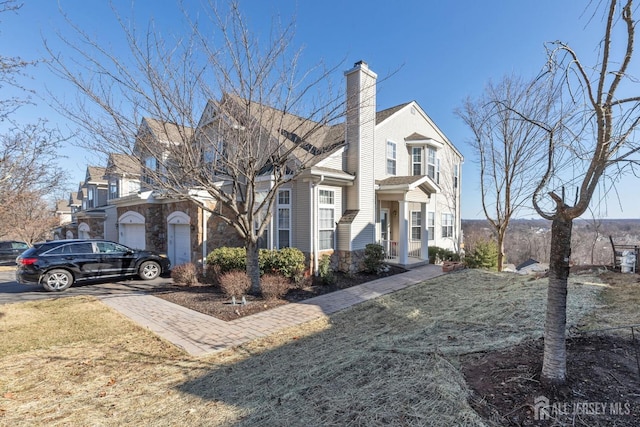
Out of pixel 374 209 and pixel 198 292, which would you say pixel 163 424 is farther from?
pixel 374 209

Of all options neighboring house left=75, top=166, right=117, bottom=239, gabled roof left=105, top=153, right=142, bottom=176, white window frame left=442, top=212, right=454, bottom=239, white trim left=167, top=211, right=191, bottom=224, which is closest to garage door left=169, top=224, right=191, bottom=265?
white trim left=167, top=211, right=191, bottom=224

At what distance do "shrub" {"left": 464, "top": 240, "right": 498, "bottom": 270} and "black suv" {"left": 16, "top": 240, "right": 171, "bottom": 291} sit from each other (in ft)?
43.8

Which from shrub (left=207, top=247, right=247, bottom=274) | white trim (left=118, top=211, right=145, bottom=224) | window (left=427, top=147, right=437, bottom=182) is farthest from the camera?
window (left=427, top=147, right=437, bottom=182)

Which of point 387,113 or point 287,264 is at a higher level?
point 387,113

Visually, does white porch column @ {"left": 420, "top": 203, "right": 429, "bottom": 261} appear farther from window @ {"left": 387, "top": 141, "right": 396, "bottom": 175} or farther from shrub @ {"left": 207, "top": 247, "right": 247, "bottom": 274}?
shrub @ {"left": 207, "top": 247, "right": 247, "bottom": 274}

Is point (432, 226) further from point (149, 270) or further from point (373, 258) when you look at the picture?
point (149, 270)

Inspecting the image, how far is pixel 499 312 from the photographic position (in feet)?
18.9

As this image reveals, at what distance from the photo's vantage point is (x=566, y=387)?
8.70 ft

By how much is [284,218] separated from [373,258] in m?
3.71

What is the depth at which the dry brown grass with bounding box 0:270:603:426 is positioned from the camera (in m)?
2.88

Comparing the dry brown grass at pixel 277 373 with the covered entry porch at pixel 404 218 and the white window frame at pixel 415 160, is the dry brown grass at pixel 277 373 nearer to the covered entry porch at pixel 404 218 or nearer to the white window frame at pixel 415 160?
the covered entry porch at pixel 404 218

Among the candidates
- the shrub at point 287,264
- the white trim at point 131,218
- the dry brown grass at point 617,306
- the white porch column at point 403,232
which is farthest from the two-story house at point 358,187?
the white trim at point 131,218

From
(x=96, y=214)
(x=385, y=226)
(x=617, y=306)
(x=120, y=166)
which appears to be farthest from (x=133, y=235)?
(x=617, y=306)

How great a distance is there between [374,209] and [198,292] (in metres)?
7.35
